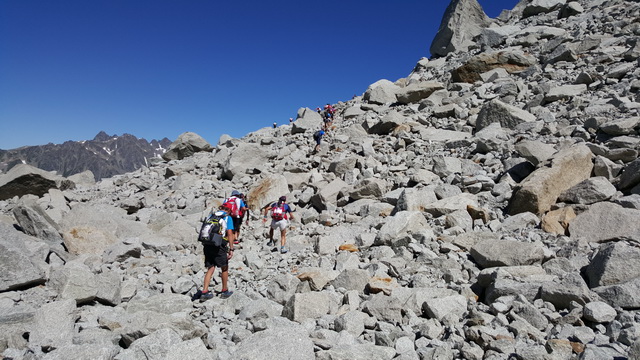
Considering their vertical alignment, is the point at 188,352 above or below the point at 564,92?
below

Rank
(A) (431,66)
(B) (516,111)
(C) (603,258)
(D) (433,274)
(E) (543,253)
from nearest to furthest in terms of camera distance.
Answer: (C) (603,258), (E) (543,253), (D) (433,274), (B) (516,111), (A) (431,66)

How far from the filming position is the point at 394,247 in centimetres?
895

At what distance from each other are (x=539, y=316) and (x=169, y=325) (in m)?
5.78

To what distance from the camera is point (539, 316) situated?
195 inches

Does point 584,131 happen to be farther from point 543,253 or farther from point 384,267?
point 384,267

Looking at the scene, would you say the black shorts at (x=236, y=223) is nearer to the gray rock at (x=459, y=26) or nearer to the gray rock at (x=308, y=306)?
the gray rock at (x=308, y=306)

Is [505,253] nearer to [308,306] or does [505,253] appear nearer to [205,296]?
[308,306]

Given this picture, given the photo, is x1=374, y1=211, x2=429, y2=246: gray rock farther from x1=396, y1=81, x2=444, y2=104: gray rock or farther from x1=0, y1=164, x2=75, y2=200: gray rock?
x1=0, y1=164, x2=75, y2=200: gray rock

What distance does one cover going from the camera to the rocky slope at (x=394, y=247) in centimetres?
486

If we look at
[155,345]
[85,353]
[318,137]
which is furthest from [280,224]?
[318,137]

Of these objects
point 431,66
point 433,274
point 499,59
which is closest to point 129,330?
point 433,274

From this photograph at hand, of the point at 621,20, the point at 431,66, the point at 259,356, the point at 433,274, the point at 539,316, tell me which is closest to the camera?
the point at 259,356

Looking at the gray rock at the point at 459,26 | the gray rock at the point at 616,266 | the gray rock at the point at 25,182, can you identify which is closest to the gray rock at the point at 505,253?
the gray rock at the point at 616,266

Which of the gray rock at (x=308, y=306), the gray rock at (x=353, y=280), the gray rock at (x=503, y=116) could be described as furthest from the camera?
the gray rock at (x=503, y=116)
